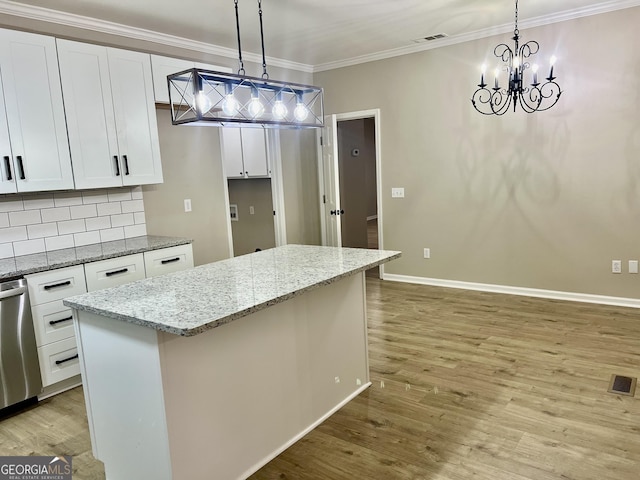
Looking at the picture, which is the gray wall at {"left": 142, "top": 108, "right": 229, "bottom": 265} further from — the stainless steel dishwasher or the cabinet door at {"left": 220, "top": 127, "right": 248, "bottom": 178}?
the stainless steel dishwasher

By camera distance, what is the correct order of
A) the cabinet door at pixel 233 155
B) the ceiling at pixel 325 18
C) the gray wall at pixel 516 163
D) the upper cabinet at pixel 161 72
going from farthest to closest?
the cabinet door at pixel 233 155, the gray wall at pixel 516 163, the upper cabinet at pixel 161 72, the ceiling at pixel 325 18

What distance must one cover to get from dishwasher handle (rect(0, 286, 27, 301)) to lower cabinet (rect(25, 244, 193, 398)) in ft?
0.26

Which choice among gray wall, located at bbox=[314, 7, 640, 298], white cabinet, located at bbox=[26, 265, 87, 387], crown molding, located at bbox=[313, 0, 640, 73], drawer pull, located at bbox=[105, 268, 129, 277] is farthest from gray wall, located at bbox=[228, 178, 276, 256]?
white cabinet, located at bbox=[26, 265, 87, 387]

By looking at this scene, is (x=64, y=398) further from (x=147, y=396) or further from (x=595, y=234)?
(x=595, y=234)

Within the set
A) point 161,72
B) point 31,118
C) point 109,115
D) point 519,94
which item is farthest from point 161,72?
point 519,94

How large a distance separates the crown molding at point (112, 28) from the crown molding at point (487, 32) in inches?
36.5

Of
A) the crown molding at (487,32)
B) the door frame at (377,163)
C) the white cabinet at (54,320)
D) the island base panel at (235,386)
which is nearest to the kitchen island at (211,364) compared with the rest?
the island base panel at (235,386)

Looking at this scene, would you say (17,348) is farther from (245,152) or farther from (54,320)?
(245,152)

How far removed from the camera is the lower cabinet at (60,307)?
3.07 metres

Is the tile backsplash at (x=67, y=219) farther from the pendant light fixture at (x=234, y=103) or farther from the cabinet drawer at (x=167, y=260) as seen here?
the pendant light fixture at (x=234, y=103)

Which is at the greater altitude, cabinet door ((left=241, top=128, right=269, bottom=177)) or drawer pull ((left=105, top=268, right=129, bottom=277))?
cabinet door ((left=241, top=128, right=269, bottom=177))

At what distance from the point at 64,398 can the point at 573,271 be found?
178 inches

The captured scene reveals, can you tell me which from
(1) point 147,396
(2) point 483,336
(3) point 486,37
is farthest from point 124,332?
(3) point 486,37

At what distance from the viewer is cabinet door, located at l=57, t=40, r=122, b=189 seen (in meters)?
3.39
